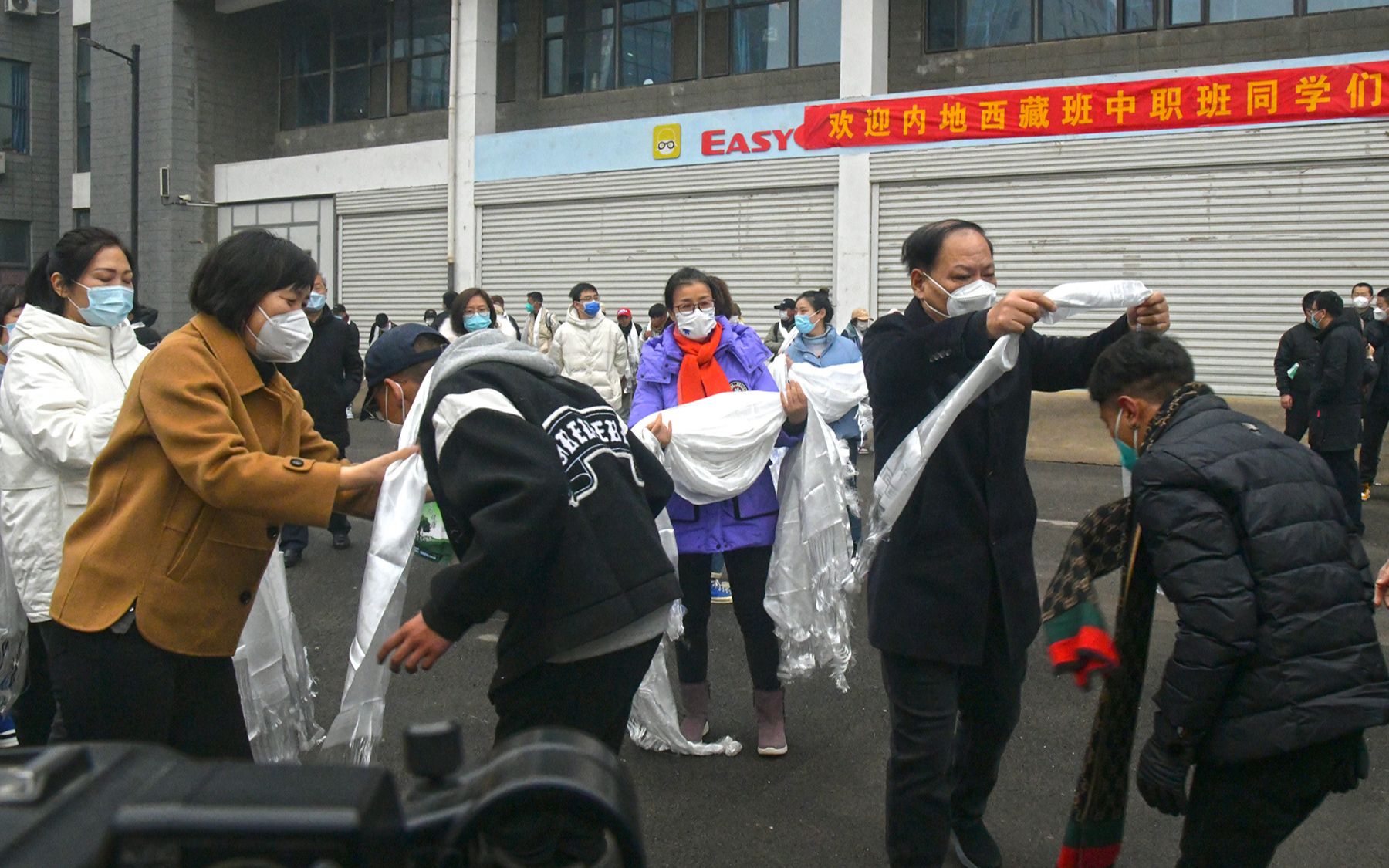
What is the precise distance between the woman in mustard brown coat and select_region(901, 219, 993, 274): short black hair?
1.64 m

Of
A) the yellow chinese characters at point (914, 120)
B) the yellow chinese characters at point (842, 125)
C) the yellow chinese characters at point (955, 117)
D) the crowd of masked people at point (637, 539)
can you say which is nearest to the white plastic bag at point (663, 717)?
the crowd of masked people at point (637, 539)

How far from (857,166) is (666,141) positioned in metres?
3.44

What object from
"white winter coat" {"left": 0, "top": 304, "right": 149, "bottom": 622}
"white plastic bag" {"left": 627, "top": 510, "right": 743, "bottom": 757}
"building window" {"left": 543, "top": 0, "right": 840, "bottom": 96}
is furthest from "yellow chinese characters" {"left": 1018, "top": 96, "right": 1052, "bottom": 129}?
"white winter coat" {"left": 0, "top": 304, "right": 149, "bottom": 622}

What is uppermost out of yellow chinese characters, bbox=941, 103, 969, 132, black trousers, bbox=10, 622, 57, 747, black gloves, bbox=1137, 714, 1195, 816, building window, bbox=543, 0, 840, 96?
building window, bbox=543, 0, 840, 96

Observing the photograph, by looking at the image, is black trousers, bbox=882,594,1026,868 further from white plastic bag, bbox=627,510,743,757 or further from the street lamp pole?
the street lamp pole

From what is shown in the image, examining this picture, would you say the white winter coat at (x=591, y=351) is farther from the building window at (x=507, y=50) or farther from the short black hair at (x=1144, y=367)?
the building window at (x=507, y=50)

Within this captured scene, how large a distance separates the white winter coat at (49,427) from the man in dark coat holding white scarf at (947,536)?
87.4 inches

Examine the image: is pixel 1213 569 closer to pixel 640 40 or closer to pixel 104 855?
pixel 104 855

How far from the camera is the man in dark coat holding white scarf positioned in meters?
3.45

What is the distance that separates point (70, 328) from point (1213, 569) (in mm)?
3148

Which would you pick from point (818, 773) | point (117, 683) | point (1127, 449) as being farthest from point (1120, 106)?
point (117, 683)

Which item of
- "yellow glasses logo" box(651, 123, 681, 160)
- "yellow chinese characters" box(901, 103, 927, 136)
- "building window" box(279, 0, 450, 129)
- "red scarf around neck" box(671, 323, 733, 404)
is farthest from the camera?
"building window" box(279, 0, 450, 129)

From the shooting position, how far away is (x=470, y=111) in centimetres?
2175

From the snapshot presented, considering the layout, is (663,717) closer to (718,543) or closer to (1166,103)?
(718,543)
